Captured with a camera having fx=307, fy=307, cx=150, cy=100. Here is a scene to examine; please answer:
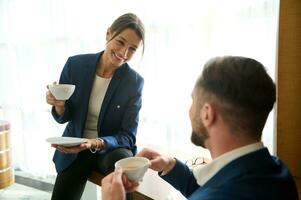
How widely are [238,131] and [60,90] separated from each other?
837 millimetres

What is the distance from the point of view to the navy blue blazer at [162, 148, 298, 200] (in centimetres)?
62

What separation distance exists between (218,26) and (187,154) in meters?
0.79

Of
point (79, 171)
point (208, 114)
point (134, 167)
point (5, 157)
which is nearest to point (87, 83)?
point (79, 171)

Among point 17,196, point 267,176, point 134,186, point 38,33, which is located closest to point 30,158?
point 17,196

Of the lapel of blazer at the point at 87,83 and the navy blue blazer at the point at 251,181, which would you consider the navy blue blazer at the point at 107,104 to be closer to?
the lapel of blazer at the point at 87,83

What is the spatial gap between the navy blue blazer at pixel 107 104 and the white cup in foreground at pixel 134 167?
54cm

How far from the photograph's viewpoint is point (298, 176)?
1364 mm

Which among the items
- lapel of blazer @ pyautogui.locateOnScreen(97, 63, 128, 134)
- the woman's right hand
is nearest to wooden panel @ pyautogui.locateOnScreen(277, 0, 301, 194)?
lapel of blazer @ pyautogui.locateOnScreen(97, 63, 128, 134)

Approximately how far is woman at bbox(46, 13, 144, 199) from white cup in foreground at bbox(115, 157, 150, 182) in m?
0.46

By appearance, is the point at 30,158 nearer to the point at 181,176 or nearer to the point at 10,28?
the point at 10,28

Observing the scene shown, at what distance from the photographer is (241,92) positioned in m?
0.68

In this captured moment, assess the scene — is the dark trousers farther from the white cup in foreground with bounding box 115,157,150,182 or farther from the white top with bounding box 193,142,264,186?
the white top with bounding box 193,142,264,186

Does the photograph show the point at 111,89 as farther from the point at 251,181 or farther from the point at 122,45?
the point at 251,181

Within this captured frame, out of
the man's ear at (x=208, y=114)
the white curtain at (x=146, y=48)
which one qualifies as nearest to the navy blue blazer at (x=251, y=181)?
the man's ear at (x=208, y=114)
